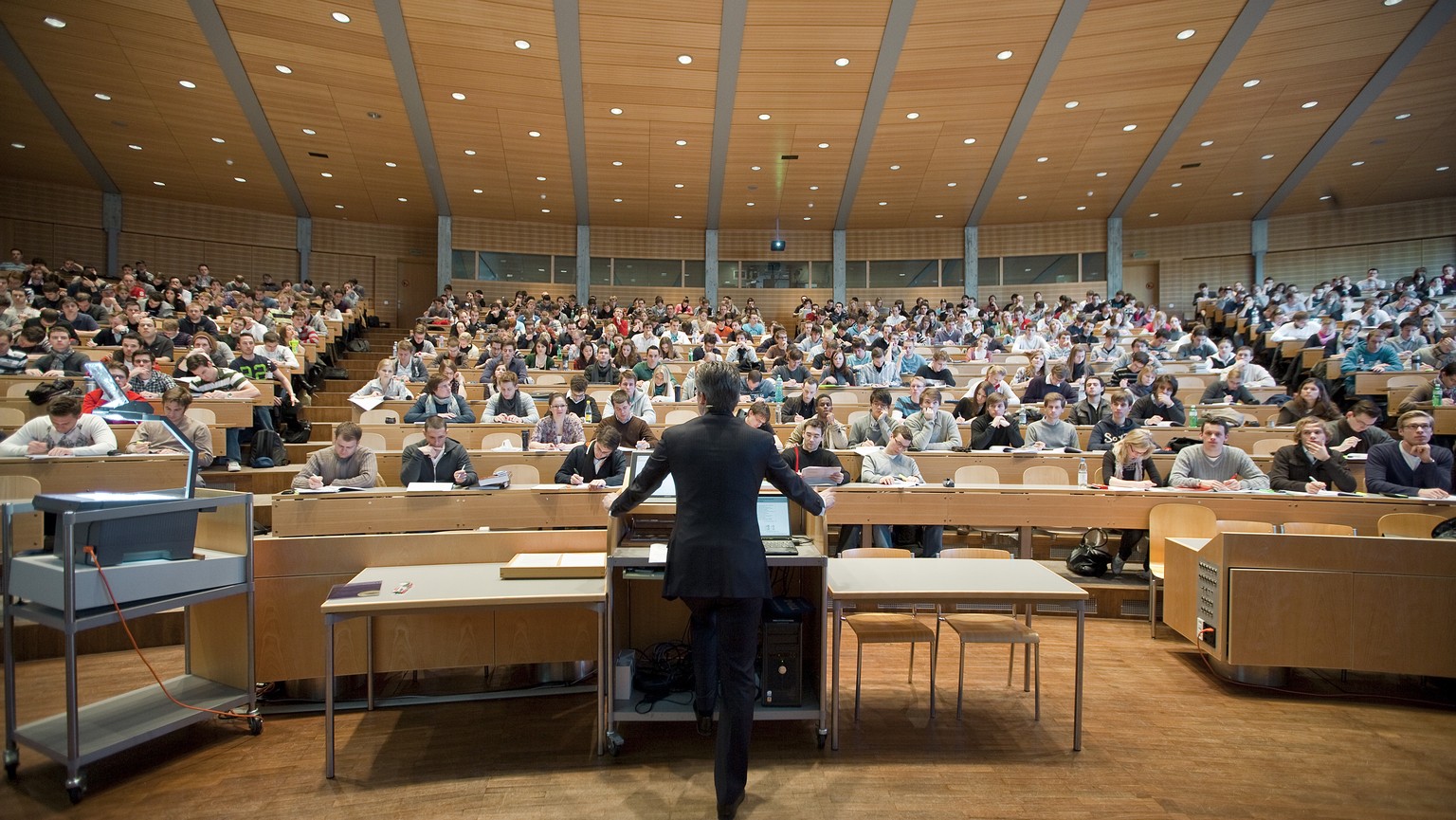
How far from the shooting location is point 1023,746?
3.02 metres

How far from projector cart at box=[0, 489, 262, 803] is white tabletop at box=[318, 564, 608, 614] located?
1.73 ft

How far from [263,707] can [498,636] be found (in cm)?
108

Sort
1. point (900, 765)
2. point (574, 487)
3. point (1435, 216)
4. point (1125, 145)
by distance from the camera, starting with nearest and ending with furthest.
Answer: point (900, 765) → point (574, 487) → point (1125, 145) → point (1435, 216)

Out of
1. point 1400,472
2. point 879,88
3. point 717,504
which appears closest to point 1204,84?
point 879,88

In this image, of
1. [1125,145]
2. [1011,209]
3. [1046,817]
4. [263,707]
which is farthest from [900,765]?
[1011,209]

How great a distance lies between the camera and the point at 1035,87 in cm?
1090

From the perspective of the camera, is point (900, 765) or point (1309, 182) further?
point (1309, 182)

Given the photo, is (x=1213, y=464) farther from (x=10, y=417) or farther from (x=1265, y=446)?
(x=10, y=417)

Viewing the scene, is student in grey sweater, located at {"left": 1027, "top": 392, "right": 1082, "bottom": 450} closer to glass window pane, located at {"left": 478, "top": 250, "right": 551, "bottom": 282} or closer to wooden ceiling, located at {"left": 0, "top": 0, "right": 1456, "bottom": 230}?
wooden ceiling, located at {"left": 0, "top": 0, "right": 1456, "bottom": 230}

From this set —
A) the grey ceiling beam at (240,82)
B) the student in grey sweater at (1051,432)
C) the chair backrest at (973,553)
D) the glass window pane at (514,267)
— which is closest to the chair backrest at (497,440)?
the chair backrest at (973,553)

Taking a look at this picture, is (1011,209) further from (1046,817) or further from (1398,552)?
(1046,817)

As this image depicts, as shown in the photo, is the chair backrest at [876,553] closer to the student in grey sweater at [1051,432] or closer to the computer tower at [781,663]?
the computer tower at [781,663]

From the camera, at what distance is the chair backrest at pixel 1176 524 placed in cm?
454

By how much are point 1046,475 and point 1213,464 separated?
3.56ft
